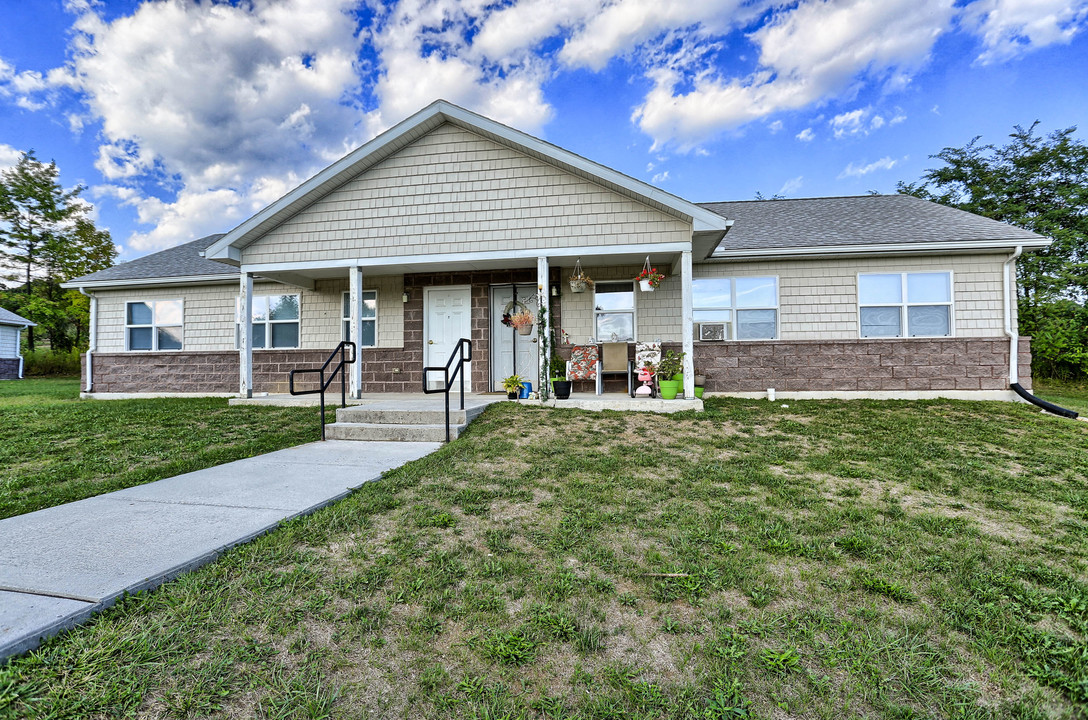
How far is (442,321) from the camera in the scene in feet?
30.7

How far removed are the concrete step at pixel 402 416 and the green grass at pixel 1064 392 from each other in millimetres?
11856

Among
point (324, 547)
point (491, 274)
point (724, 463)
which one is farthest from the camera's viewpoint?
point (491, 274)

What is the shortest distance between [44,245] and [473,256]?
26.9 metres

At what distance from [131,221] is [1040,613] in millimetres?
29753

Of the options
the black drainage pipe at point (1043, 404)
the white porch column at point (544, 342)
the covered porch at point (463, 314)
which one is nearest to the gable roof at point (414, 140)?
the covered porch at point (463, 314)

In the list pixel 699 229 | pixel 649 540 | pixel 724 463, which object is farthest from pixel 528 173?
pixel 649 540

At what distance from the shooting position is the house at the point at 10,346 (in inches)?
720

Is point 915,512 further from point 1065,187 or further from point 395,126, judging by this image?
point 1065,187

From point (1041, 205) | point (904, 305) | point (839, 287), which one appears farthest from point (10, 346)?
point (1041, 205)

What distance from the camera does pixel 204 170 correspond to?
1666 centimetres

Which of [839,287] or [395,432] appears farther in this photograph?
[839,287]

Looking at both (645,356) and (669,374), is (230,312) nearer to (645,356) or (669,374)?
(645,356)

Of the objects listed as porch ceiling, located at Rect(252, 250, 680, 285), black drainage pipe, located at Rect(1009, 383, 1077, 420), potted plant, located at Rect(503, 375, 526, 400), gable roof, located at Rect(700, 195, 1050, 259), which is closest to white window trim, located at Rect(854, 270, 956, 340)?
gable roof, located at Rect(700, 195, 1050, 259)

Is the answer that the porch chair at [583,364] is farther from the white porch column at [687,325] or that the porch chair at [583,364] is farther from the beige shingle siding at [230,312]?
the beige shingle siding at [230,312]
